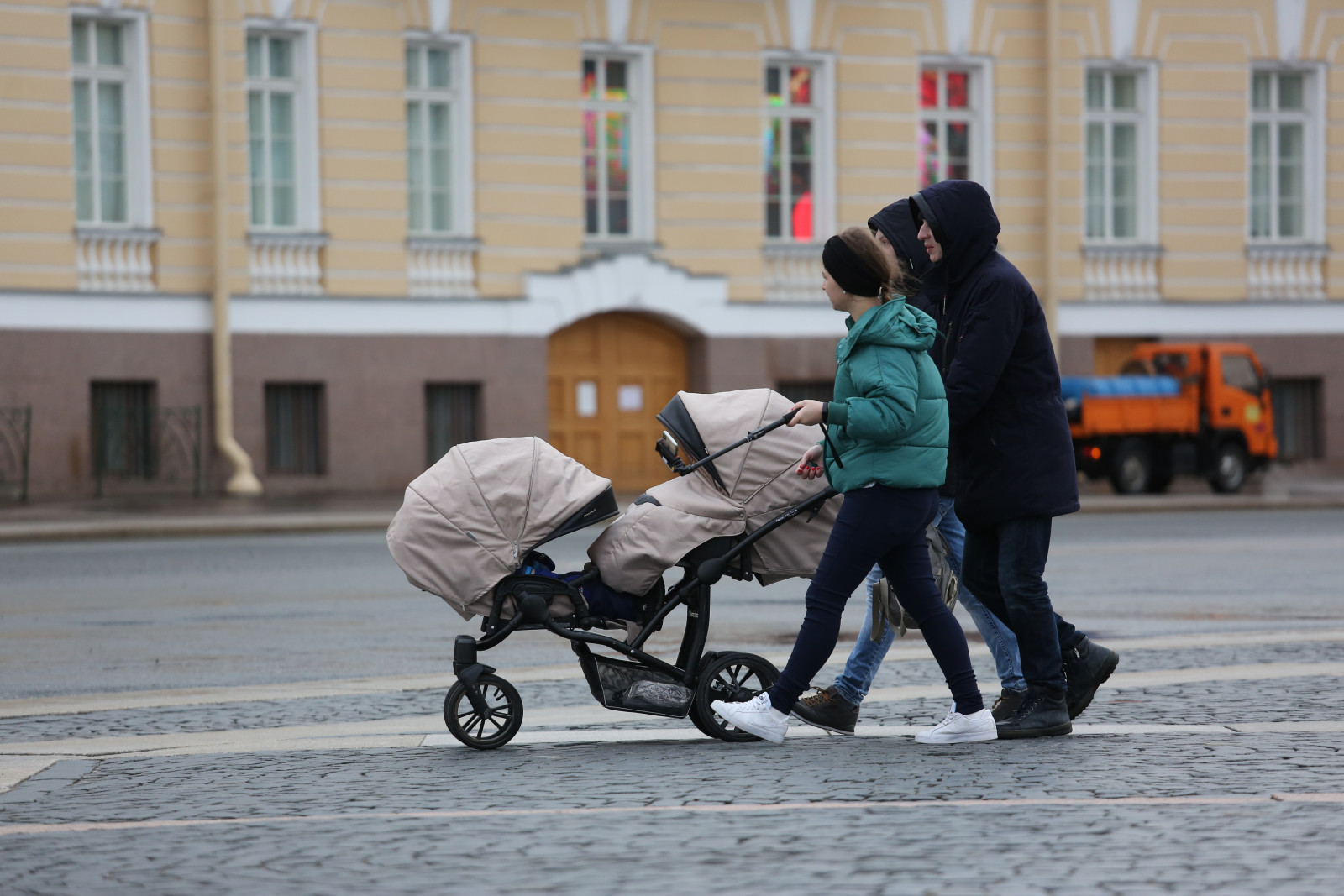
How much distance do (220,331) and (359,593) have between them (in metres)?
10.3

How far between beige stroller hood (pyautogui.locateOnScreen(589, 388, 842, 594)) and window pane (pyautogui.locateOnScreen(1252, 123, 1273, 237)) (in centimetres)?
2361

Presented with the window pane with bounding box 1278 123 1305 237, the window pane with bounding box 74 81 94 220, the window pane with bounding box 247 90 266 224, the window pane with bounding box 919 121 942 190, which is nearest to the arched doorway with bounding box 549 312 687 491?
the window pane with bounding box 247 90 266 224

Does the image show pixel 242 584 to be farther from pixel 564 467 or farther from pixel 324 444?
pixel 324 444

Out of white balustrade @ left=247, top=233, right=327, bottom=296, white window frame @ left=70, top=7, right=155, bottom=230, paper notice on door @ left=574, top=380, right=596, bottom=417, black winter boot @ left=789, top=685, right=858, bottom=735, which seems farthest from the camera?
paper notice on door @ left=574, top=380, right=596, bottom=417

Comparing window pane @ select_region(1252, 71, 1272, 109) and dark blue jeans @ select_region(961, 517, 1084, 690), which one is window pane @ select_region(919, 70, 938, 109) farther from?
dark blue jeans @ select_region(961, 517, 1084, 690)

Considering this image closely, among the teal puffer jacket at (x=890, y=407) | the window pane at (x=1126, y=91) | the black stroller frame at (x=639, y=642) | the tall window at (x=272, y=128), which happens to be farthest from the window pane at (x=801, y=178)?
the teal puffer jacket at (x=890, y=407)

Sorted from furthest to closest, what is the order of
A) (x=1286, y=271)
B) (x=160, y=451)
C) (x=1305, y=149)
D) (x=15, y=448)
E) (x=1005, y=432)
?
(x=1305, y=149)
(x=1286, y=271)
(x=160, y=451)
(x=15, y=448)
(x=1005, y=432)

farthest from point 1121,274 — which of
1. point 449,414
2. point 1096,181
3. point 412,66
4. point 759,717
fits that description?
point 759,717

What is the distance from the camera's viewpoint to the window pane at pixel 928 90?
27234 mm

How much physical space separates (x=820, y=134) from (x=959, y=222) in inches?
791

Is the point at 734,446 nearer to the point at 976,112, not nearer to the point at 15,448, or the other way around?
the point at 15,448

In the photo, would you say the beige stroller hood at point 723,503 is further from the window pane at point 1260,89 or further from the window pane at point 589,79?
the window pane at point 1260,89

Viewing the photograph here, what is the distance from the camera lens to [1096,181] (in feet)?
92.5

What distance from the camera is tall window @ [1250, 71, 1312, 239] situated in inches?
1133
